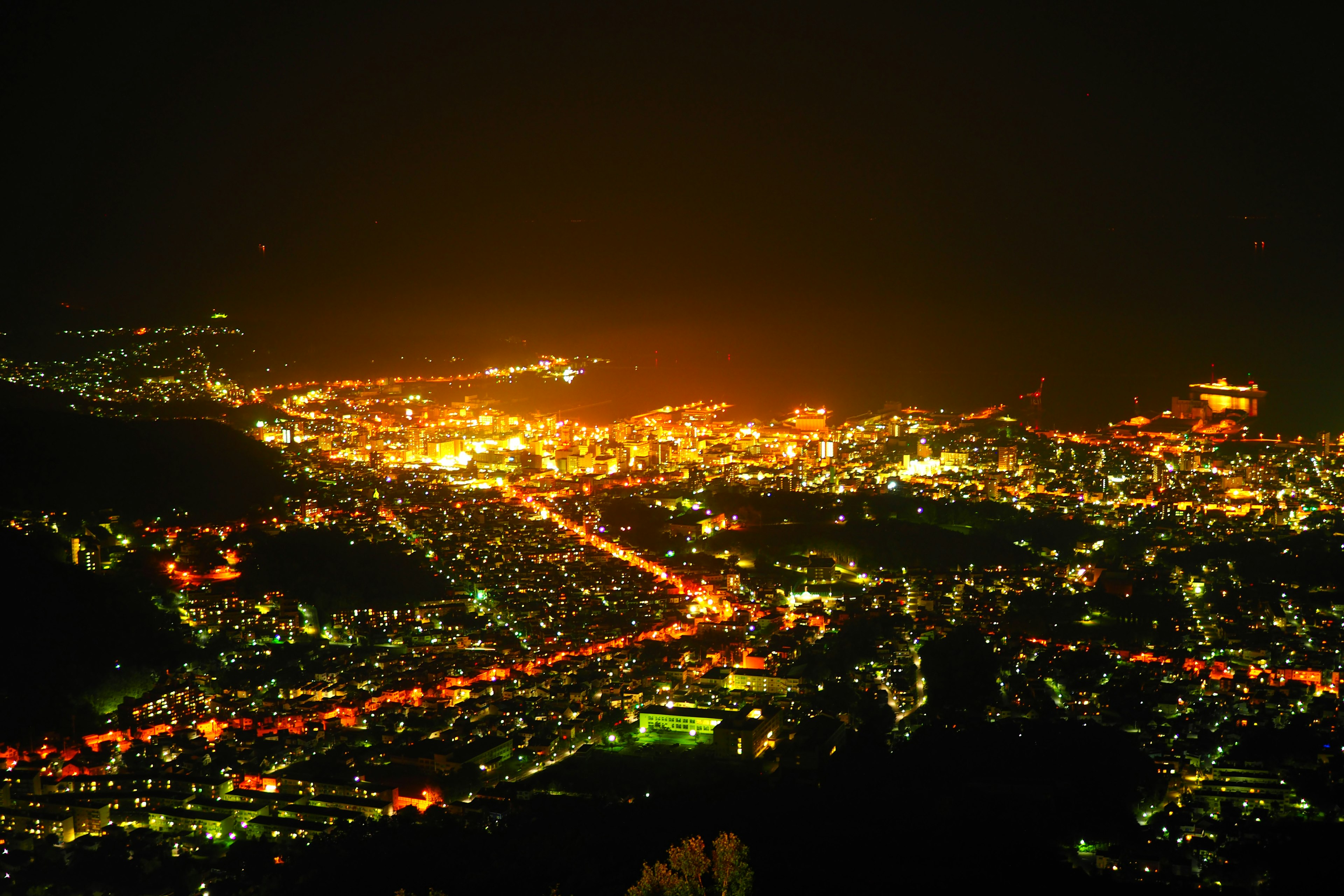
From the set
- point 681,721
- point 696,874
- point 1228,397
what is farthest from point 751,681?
point 1228,397

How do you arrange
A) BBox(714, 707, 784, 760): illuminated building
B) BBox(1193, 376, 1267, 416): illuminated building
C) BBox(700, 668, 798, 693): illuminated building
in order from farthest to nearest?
BBox(1193, 376, 1267, 416): illuminated building, BBox(700, 668, 798, 693): illuminated building, BBox(714, 707, 784, 760): illuminated building

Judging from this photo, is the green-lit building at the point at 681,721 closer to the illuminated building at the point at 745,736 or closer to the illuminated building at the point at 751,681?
the illuminated building at the point at 745,736

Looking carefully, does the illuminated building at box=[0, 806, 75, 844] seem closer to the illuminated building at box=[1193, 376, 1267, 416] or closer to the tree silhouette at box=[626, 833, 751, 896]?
the tree silhouette at box=[626, 833, 751, 896]

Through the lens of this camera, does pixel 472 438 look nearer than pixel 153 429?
No

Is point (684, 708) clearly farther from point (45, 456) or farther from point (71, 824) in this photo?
point (45, 456)

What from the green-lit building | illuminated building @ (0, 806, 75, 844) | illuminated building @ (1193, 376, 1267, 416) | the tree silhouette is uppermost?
illuminated building @ (1193, 376, 1267, 416)

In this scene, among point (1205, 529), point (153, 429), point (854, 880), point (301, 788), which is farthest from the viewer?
point (153, 429)

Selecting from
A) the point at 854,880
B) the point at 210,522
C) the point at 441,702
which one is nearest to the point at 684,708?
the point at 441,702

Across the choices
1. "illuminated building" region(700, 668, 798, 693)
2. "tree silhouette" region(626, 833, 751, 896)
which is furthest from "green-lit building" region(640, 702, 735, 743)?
"tree silhouette" region(626, 833, 751, 896)
